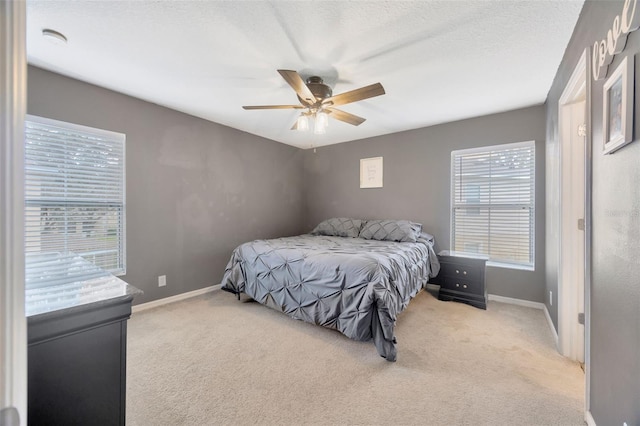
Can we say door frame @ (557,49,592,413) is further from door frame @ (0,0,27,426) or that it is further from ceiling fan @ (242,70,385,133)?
door frame @ (0,0,27,426)

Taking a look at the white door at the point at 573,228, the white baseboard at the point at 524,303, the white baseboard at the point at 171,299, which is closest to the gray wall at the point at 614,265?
the white door at the point at 573,228

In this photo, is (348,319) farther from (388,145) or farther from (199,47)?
(388,145)

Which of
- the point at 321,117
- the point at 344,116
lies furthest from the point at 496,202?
the point at 321,117

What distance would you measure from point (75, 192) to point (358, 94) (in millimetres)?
2852

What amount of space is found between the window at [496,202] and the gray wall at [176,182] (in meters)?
3.00

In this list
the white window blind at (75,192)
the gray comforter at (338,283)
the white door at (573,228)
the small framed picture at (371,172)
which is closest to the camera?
the white door at (573,228)

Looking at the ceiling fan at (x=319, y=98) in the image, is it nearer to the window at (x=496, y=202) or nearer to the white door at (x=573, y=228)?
the white door at (x=573, y=228)

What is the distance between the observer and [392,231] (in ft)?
12.5

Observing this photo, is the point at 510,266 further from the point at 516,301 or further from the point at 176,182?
the point at 176,182

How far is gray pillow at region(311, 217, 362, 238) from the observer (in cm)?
429

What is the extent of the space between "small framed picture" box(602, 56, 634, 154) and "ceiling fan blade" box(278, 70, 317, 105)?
168cm

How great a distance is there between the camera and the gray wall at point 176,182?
2744mm

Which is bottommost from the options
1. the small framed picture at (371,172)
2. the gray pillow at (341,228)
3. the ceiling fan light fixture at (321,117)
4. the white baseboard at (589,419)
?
the white baseboard at (589,419)

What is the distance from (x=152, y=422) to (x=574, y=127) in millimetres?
3539
